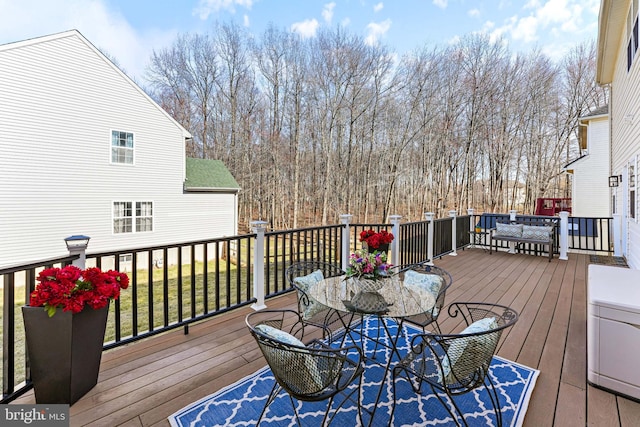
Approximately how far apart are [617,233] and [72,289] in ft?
31.6

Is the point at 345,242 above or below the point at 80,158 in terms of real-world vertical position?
below

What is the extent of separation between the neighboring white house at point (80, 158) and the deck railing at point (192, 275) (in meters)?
1.15

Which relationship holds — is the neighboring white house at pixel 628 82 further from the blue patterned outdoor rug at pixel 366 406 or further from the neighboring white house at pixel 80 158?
the neighboring white house at pixel 80 158

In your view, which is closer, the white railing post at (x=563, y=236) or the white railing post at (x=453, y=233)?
the white railing post at (x=563, y=236)

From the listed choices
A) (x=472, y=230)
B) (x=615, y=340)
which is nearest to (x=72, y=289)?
(x=615, y=340)

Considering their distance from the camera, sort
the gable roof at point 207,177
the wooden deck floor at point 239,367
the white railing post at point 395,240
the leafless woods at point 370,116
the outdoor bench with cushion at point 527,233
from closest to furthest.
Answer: the wooden deck floor at point 239,367 → the white railing post at point 395,240 → the outdoor bench with cushion at point 527,233 → the gable roof at point 207,177 → the leafless woods at point 370,116

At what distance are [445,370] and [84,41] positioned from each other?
39.1ft

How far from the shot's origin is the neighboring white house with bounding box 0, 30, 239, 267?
7.71 metres

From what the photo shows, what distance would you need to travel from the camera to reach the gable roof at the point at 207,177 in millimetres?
11234

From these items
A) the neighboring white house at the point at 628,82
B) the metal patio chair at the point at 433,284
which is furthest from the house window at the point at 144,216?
the neighboring white house at the point at 628,82

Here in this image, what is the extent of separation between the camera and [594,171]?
998cm

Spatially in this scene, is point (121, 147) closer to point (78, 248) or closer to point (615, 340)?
point (78, 248)

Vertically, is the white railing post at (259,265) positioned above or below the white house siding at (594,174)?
below

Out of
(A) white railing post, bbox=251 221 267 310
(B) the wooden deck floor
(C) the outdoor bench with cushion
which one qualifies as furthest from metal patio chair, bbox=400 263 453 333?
(C) the outdoor bench with cushion
